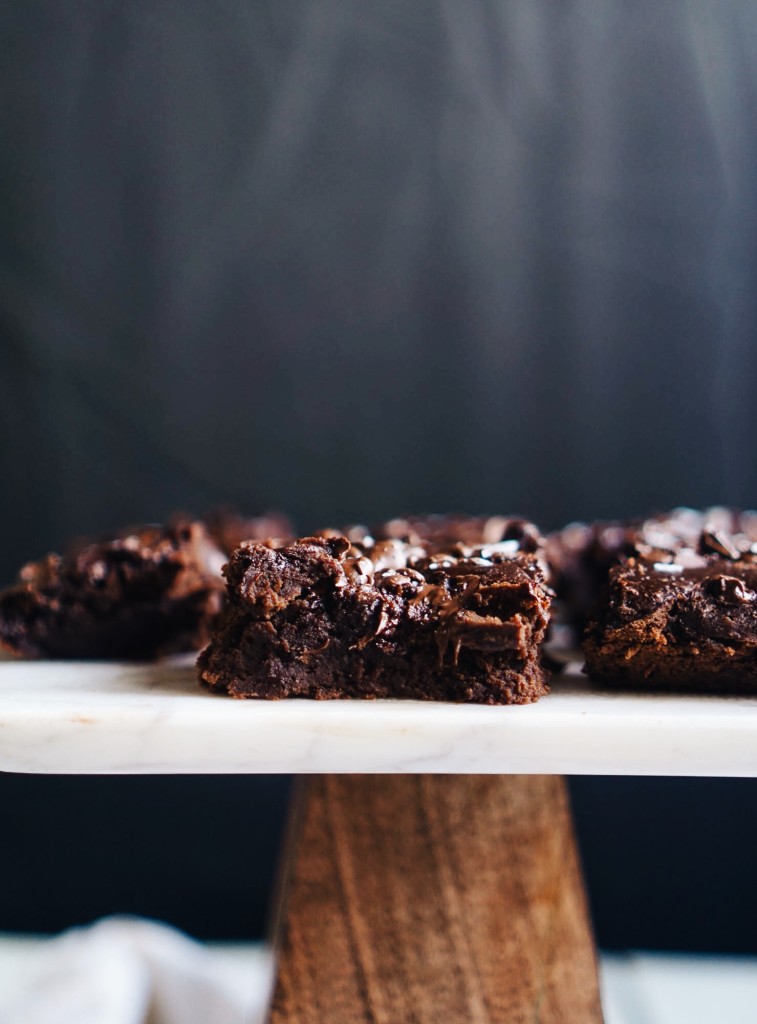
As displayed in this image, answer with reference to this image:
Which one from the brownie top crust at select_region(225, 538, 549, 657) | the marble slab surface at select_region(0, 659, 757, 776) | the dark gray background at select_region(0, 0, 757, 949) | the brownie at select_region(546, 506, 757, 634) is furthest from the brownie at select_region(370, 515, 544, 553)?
the dark gray background at select_region(0, 0, 757, 949)

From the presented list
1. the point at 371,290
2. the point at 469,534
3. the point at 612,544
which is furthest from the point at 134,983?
the point at 371,290

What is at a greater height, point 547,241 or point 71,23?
point 71,23

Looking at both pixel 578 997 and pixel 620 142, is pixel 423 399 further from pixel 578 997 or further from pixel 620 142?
pixel 578 997

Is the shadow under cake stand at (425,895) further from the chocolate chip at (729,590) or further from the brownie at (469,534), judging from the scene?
the brownie at (469,534)

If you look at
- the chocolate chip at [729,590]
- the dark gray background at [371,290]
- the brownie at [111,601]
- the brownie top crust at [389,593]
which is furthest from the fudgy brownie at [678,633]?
the dark gray background at [371,290]

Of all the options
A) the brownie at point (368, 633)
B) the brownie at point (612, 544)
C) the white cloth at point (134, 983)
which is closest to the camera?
the brownie at point (368, 633)

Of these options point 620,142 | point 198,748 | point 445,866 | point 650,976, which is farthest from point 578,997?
point 620,142
